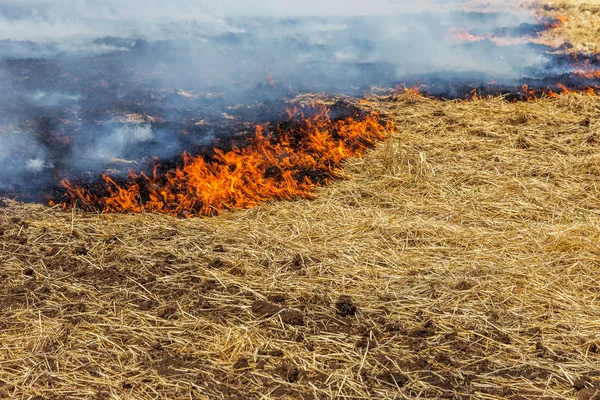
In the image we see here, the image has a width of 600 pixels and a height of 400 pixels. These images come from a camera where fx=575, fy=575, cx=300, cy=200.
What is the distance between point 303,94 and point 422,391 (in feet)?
17.1

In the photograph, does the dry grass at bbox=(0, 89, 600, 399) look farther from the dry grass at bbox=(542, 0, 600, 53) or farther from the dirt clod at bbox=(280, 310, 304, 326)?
the dry grass at bbox=(542, 0, 600, 53)

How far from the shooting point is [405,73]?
335 inches

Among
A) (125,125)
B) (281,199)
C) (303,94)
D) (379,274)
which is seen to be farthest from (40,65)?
(379,274)

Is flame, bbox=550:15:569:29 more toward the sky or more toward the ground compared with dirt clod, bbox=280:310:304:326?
more toward the sky

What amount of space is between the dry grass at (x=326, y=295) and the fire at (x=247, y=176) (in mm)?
212

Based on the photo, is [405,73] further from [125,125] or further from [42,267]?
[42,267]

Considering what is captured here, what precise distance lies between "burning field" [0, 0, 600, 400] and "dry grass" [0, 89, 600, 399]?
1 cm

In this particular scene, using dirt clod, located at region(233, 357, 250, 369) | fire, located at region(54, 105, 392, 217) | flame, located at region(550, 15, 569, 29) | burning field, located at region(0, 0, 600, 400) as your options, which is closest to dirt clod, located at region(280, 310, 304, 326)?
burning field, located at region(0, 0, 600, 400)

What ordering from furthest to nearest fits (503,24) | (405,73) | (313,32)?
(503,24)
(313,32)
(405,73)

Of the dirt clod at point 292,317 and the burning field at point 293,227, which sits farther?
the dirt clod at point 292,317

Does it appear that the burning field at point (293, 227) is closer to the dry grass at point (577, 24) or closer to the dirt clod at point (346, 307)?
the dirt clod at point (346, 307)

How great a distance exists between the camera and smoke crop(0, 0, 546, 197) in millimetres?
5676

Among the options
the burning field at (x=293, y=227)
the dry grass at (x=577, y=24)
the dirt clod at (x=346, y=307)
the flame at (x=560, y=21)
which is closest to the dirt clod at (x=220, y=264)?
the burning field at (x=293, y=227)

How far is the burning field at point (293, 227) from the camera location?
2.84m
